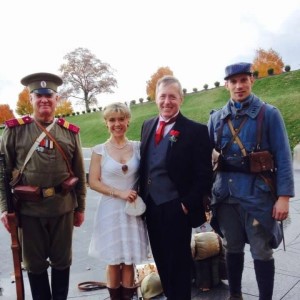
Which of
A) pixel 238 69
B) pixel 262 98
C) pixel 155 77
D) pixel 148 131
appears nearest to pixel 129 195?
pixel 148 131

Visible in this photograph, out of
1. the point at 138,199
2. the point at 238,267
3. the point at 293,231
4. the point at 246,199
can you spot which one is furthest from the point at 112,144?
the point at 293,231

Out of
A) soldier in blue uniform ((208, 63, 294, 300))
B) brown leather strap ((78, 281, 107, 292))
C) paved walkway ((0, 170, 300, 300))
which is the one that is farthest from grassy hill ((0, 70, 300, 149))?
soldier in blue uniform ((208, 63, 294, 300))

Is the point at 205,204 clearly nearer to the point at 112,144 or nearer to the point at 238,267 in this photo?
the point at 238,267

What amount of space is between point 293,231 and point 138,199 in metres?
3.27

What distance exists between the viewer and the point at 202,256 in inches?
147

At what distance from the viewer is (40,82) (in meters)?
3.37

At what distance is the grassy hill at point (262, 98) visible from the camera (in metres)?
17.2

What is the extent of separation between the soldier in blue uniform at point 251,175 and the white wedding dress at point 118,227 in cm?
73

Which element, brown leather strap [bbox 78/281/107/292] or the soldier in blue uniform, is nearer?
the soldier in blue uniform

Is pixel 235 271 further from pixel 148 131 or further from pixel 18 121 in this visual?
pixel 18 121

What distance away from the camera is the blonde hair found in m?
3.29

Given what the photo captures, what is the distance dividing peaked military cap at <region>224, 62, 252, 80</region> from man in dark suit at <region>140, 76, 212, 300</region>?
0.43 m

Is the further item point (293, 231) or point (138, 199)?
point (293, 231)

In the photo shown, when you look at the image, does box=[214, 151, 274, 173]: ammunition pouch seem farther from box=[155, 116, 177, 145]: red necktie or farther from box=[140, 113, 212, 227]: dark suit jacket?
box=[155, 116, 177, 145]: red necktie
